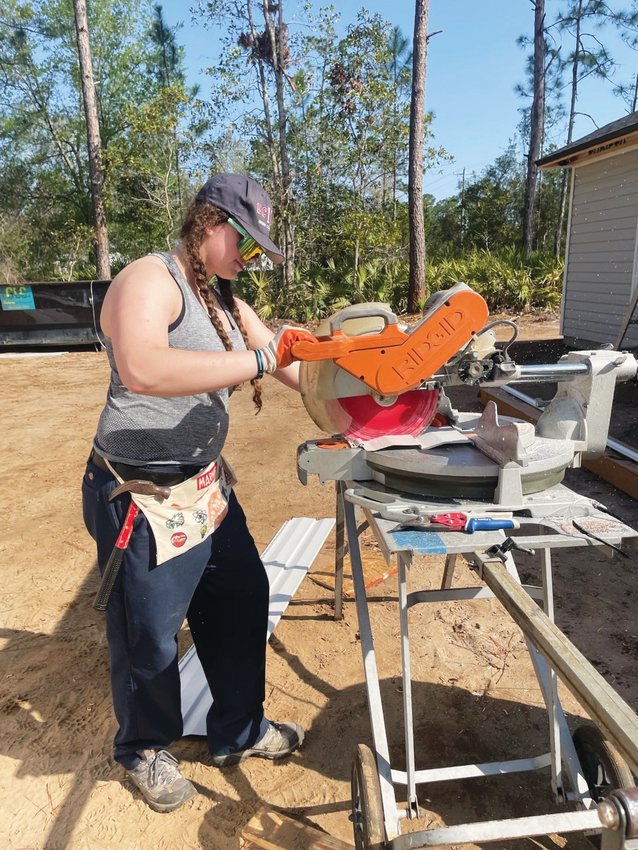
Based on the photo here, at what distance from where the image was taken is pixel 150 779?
6.29ft

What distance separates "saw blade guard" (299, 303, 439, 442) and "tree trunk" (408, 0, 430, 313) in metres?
11.0

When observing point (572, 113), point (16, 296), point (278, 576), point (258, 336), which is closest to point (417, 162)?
point (16, 296)

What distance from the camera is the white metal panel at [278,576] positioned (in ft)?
7.82

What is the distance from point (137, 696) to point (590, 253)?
930 cm

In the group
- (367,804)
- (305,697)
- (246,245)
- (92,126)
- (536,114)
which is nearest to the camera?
(367,804)

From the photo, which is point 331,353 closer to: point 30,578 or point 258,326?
point 258,326

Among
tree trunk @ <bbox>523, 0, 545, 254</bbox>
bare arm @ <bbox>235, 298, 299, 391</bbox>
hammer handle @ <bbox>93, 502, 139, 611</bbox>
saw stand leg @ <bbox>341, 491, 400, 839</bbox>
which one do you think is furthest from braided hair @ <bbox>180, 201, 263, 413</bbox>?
tree trunk @ <bbox>523, 0, 545, 254</bbox>

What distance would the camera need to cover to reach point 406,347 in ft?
5.01

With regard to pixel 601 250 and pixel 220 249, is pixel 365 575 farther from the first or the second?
pixel 601 250

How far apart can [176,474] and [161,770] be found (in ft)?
3.43

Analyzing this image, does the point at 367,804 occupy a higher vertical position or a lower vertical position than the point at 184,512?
lower

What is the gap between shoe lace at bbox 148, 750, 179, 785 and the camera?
1921mm

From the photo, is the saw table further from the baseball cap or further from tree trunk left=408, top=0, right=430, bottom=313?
tree trunk left=408, top=0, right=430, bottom=313

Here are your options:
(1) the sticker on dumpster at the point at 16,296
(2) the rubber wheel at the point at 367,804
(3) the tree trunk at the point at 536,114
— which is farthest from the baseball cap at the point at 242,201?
(3) the tree trunk at the point at 536,114
